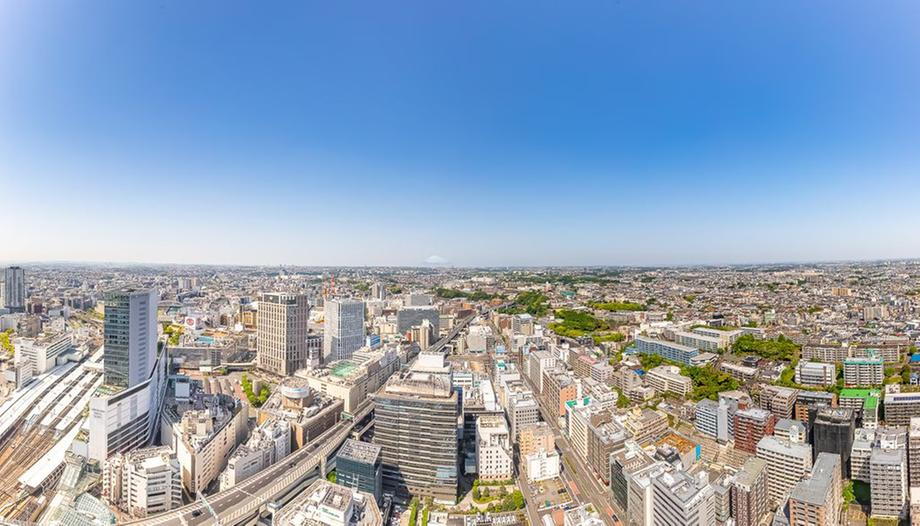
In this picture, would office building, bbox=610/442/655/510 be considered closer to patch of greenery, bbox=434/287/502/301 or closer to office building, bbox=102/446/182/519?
office building, bbox=102/446/182/519

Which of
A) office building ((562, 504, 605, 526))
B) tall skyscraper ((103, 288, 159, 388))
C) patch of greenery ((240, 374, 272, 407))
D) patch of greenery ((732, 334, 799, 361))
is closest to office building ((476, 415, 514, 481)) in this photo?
office building ((562, 504, 605, 526))

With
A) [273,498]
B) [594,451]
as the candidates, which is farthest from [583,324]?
[273,498]

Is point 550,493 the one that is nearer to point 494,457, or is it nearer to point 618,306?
point 494,457

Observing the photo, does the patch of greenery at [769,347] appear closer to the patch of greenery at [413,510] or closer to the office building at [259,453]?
the patch of greenery at [413,510]

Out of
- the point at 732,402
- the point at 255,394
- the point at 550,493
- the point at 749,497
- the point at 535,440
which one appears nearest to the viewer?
the point at 749,497

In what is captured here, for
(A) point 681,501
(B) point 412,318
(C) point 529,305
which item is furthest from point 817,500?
(C) point 529,305

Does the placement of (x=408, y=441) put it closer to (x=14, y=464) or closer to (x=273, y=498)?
(x=273, y=498)

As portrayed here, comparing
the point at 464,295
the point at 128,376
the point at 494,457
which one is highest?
the point at 128,376
